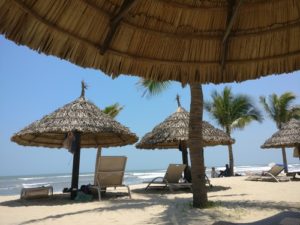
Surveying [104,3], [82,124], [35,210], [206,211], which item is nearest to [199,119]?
[206,211]

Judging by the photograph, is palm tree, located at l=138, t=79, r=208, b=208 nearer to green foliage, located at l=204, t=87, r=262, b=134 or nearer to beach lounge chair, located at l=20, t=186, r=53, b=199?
beach lounge chair, located at l=20, t=186, r=53, b=199

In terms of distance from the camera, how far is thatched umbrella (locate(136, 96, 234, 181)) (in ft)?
34.2

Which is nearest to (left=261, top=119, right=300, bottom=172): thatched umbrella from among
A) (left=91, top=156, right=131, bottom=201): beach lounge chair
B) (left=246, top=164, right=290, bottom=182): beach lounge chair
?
(left=246, top=164, right=290, bottom=182): beach lounge chair

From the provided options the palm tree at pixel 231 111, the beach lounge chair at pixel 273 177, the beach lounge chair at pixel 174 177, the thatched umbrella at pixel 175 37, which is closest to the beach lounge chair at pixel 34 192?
the beach lounge chair at pixel 174 177

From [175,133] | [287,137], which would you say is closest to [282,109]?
[287,137]

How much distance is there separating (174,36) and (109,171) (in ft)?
19.8

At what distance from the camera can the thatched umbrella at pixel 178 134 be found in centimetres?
1041

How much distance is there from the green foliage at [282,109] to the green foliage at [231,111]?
8.31ft

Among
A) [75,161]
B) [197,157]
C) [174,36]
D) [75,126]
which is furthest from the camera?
[75,161]

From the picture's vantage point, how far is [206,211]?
5848mm

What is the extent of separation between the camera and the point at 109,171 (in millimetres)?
8266

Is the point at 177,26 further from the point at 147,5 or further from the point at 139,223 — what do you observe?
the point at 139,223

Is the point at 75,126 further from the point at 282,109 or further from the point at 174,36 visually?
the point at 282,109

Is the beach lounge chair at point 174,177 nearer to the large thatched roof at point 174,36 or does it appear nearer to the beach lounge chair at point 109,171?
the beach lounge chair at point 109,171
